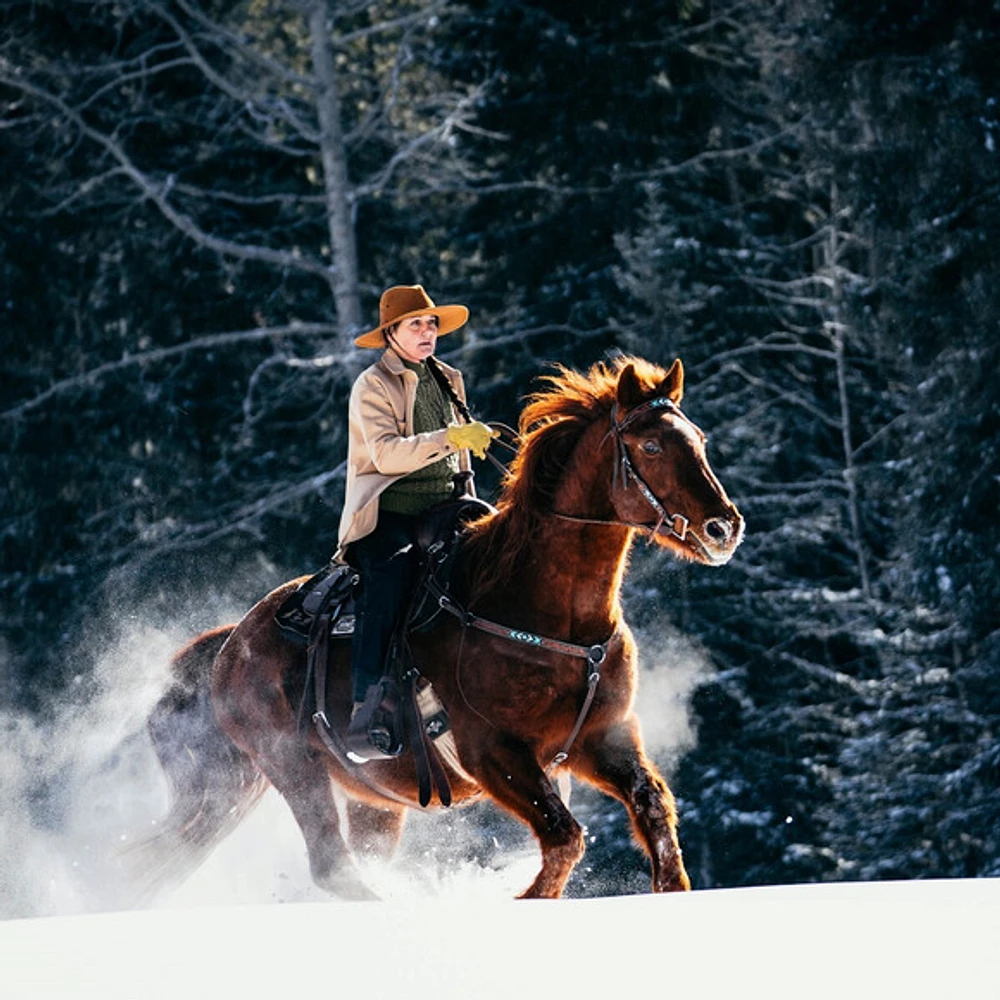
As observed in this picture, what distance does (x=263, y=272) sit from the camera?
2773 centimetres

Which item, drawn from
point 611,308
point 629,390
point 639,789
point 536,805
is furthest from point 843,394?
point 536,805

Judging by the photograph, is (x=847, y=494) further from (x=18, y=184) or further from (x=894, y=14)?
(x=18, y=184)

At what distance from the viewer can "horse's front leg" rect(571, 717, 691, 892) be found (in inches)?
320

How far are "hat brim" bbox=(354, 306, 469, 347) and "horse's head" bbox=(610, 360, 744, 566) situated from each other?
1.05m

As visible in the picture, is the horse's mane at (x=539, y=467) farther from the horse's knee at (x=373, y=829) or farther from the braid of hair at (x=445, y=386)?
the horse's knee at (x=373, y=829)

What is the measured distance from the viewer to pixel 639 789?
8.35m

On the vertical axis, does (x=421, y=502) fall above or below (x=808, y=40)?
above

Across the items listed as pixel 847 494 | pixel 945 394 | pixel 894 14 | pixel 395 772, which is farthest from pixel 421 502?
pixel 847 494

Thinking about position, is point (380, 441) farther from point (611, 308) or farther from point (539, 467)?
point (611, 308)

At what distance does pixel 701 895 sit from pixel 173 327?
2148 centimetres

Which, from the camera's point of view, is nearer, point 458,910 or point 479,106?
point 458,910

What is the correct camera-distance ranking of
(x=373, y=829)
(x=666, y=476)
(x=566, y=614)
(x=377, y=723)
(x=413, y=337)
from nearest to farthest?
(x=666, y=476)
(x=566, y=614)
(x=377, y=723)
(x=413, y=337)
(x=373, y=829)

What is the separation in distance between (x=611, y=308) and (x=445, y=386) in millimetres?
14878

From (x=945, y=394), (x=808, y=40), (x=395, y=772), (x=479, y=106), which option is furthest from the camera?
(x=479, y=106)
